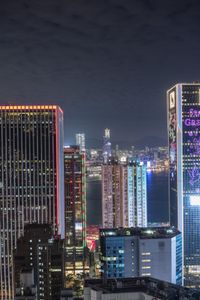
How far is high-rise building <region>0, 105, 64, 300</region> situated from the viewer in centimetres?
1444

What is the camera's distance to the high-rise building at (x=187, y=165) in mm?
16750

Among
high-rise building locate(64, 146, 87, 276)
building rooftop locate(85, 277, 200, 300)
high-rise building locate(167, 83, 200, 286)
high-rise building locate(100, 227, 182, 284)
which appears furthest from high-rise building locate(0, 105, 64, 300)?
building rooftop locate(85, 277, 200, 300)

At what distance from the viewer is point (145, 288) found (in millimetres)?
5074

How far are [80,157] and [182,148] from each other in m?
3.52

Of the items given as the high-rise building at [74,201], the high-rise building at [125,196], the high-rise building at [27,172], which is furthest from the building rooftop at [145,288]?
the high-rise building at [125,196]

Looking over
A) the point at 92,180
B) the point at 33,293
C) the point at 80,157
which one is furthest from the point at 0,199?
the point at 92,180

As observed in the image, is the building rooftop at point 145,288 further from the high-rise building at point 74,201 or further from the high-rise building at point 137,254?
the high-rise building at point 74,201

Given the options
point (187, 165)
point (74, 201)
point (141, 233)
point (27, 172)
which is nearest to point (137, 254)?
point (141, 233)

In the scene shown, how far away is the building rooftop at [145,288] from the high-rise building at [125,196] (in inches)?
520

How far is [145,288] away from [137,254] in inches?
278

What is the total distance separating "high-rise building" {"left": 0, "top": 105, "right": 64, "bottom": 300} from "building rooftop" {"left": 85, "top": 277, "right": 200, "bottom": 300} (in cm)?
912

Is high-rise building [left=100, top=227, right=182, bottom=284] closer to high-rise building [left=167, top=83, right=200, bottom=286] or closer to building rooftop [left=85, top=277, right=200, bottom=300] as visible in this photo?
high-rise building [left=167, top=83, right=200, bottom=286]

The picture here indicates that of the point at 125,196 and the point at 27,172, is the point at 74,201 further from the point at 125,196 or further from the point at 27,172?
the point at 27,172

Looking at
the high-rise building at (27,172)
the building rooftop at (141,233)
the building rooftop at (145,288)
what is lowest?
the building rooftop at (141,233)
